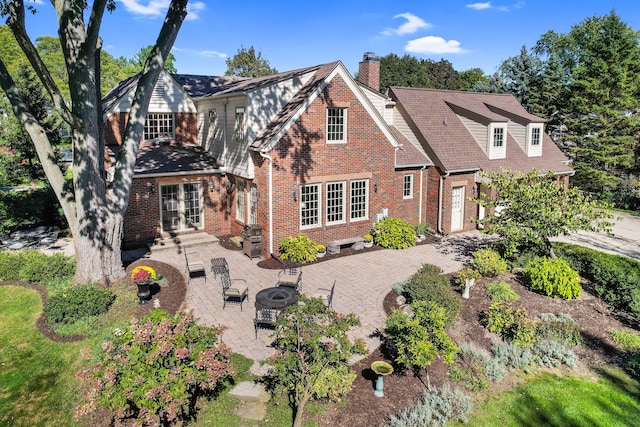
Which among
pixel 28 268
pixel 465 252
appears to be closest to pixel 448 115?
pixel 465 252

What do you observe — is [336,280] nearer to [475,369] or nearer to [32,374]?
[475,369]

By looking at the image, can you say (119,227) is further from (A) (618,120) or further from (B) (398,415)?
(A) (618,120)

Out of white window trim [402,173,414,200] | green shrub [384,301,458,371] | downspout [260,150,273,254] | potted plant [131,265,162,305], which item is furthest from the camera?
white window trim [402,173,414,200]

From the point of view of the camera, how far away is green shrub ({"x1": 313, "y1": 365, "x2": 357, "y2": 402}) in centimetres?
800

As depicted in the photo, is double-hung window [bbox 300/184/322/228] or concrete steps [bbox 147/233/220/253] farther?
concrete steps [bbox 147/233/220/253]

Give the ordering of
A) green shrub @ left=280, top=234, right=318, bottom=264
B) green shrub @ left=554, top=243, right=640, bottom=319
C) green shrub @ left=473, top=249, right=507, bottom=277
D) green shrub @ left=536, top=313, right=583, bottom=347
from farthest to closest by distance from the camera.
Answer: green shrub @ left=280, top=234, right=318, bottom=264 < green shrub @ left=473, top=249, right=507, bottom=277 < green shrub @ left=554, top=243, right=640, bottom=319 < green shrub @ left=536, top=313, right=583, bottom=347

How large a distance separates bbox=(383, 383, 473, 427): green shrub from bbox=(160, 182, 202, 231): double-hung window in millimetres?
14085

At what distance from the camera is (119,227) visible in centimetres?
1459

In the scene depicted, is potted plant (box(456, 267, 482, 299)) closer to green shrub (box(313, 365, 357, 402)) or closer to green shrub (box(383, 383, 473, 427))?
green shrub (box(383, 383, 473, 427))

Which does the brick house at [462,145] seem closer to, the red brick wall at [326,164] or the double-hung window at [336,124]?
the red brick wall at [326,164]

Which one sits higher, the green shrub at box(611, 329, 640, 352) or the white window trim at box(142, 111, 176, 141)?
the white window trim at box(142, 111, 176, 141)

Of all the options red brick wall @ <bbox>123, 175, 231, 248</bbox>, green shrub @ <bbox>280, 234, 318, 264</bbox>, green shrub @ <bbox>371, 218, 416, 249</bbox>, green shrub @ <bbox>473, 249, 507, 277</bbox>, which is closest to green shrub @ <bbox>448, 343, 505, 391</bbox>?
green shrub @ <bbox>473, 249, 507, 277</bbox>

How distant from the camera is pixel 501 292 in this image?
13633 mm

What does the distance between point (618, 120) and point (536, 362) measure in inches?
1028
